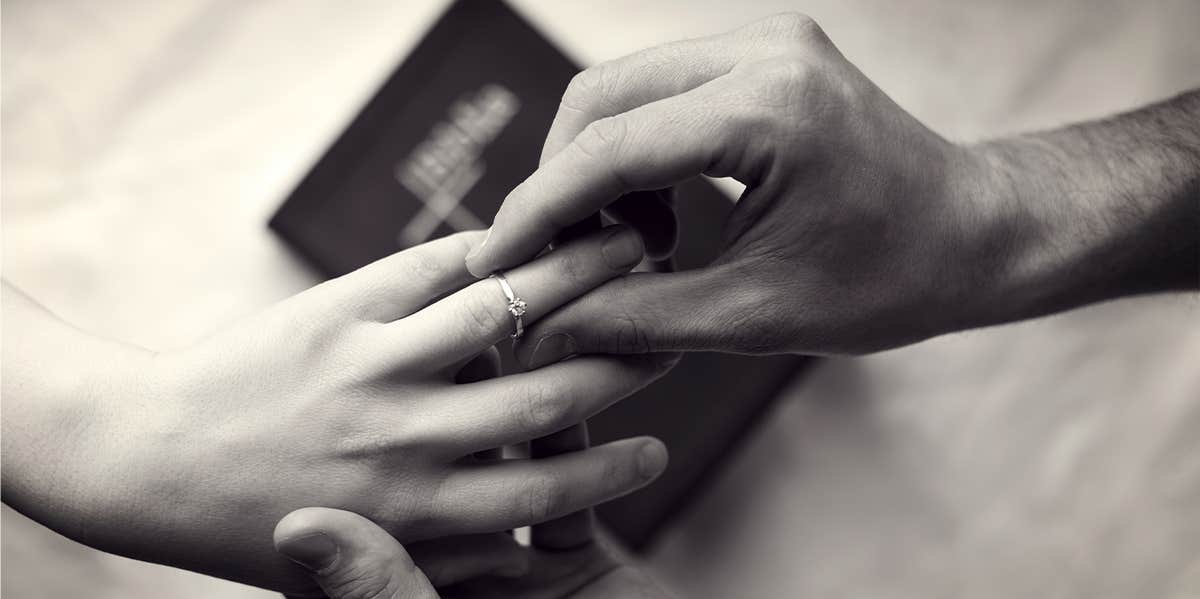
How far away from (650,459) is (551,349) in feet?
0.54

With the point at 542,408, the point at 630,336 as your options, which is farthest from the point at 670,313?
the point at 542,408

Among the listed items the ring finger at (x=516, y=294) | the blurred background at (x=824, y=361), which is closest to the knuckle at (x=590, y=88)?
the ring finger at (x=516, y=294)

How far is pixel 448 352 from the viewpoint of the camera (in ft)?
2.40

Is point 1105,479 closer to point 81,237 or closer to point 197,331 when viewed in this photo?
point 197,331

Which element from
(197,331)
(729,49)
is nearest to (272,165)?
(197,331)

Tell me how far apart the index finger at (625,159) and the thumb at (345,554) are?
269mm

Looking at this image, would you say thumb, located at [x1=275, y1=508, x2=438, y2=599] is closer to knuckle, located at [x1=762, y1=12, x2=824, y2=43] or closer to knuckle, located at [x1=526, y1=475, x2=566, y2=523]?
knuckle, located at [x1=526, y1=475, x2=566, y2=523]

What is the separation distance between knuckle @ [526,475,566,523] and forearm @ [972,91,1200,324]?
454 mm

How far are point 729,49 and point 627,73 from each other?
0.09 metres

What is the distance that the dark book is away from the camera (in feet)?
3.16

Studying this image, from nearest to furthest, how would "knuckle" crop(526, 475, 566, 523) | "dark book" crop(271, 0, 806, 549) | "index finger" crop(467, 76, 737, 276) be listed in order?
"index finger" crop(467, 76, 737, 276) → "knuckle" crop(526, 475, 566, 523) → "dark book" crop(271, 0, 806, 549)

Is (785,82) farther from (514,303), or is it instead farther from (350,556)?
(350,556)

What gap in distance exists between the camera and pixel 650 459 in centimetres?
82

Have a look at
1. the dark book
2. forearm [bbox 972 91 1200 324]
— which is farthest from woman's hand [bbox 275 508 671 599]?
forearm [bbox 972 91 1200 324]
